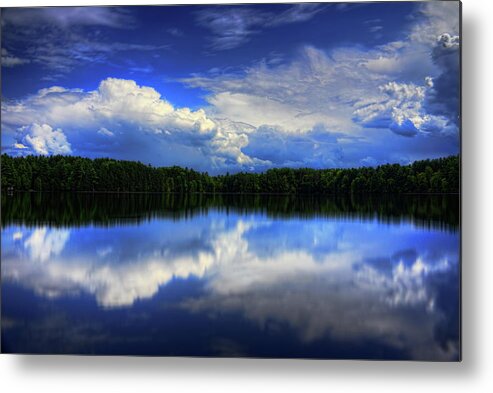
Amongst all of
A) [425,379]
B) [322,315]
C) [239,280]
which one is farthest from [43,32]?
[425,379]

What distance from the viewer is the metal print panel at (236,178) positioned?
4254 mm

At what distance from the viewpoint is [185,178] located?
4773mm

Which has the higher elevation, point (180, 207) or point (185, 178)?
point (185, 178)

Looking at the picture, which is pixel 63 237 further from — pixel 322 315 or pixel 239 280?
pixel 322 315

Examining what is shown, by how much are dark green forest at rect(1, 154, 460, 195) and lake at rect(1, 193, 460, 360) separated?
0.11 meters

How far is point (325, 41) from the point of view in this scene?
14.4 feet

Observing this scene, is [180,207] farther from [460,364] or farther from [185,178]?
[460,364]

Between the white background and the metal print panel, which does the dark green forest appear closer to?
the metal print panel

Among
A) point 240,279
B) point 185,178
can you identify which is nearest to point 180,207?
point 185,178

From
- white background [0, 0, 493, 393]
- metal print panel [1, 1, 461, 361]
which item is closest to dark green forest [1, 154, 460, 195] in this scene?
metal print panel [1, 1, 461, 361]

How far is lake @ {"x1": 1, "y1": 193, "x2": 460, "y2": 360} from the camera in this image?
4215mm

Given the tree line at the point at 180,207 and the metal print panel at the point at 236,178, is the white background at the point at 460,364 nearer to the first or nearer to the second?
the metal print panel at the point at 236,178

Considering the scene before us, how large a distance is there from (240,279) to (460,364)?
6.32ft

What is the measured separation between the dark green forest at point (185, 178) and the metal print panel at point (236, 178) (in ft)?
0.06
